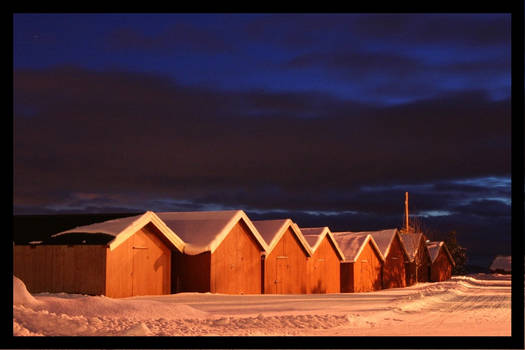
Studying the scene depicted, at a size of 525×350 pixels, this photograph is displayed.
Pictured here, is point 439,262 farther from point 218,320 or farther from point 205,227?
point 218,320

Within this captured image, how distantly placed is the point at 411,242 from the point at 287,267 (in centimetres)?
2519

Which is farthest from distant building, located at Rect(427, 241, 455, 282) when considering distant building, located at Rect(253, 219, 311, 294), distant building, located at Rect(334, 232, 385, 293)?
distant building, located at Rect(253, 219, 311, 294)

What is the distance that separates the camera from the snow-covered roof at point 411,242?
60406mm

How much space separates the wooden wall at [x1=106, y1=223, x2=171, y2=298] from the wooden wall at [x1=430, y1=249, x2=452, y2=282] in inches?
1616

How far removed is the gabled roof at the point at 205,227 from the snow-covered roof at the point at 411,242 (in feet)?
87.4

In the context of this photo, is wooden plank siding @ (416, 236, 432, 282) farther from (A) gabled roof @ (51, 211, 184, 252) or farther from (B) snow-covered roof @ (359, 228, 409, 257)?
(A) gabled roof @ (51, 211, 184, 252)

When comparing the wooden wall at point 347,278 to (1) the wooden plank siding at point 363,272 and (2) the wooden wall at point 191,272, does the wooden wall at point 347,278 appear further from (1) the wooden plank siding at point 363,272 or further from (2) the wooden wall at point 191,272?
(2) the wooden wall at point 191,272

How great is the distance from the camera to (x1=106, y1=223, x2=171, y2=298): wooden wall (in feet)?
95.4

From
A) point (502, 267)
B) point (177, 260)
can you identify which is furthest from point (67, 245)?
point (502, 267)

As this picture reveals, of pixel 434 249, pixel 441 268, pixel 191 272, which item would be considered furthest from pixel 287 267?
pixel 441 268

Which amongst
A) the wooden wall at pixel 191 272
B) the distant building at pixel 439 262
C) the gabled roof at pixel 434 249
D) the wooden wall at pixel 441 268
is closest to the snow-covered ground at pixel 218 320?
the wooden wall at pixel 191 272

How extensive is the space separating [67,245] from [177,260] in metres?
5.69
